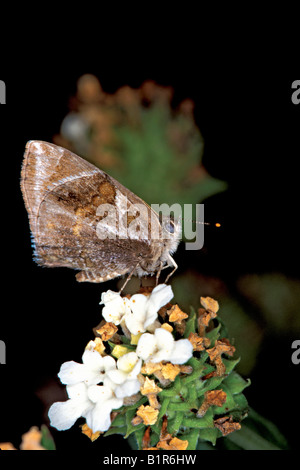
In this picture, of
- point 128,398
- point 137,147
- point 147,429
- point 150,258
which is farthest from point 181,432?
point 137,147

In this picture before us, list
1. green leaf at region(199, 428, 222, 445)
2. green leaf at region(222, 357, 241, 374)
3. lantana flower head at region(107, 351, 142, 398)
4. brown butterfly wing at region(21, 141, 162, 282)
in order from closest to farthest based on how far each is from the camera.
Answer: lantana flower head at region(107, 351, 142, 398) < green leaf at region(199, 428, 222, 445) < green leaf at region(222, 357, 241, 374) < brown butterfly wing at region(21, 141, 162, 282)

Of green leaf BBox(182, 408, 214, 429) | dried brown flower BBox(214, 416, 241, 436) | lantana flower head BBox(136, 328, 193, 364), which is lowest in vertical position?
dried brown flower BBox(214, 416, 241, 436)

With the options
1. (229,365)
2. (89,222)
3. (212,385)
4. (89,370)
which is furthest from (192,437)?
(89,222)

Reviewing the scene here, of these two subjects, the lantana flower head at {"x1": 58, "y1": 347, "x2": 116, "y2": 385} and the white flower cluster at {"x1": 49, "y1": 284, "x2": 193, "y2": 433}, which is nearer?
the white flower cluster at {"x1": 49, "y1": 284, "x2": 193, "y2": 433}

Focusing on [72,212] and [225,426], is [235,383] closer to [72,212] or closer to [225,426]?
[225,426]

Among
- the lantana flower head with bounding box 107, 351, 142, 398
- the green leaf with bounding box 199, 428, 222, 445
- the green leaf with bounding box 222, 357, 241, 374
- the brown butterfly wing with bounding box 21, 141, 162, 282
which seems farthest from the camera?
the brown butterfly wing with bounding box 21, 141, 162, 282

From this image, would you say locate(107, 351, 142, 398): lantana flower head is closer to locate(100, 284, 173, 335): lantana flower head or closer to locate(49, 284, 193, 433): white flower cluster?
locate(49, 284, 193, 433): white flower cluster

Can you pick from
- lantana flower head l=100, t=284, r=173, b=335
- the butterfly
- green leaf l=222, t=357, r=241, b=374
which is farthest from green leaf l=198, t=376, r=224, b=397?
the butterfly
